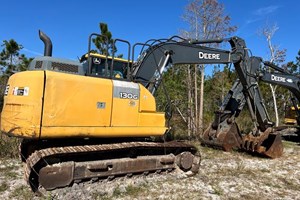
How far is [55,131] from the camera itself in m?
5.42

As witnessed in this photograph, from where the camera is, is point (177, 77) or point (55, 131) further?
point (177, 77)

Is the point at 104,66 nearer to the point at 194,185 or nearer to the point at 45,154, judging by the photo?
the point at 45,154

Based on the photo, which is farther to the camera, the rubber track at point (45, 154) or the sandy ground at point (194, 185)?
the sandy ground at point (194, 185)

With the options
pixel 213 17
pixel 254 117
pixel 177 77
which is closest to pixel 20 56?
pixel 177 77

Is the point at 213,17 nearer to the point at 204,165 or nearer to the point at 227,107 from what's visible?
Answer: the point at 227,107

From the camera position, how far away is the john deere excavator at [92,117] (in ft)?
17.6

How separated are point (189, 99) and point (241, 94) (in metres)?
4.84

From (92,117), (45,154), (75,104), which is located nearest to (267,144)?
(92,117)

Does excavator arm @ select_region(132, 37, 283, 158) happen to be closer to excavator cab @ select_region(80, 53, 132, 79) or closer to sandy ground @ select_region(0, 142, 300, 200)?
excavator cab @ select_region(80, 53, 132, 79)

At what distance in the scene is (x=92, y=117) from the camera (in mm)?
5836

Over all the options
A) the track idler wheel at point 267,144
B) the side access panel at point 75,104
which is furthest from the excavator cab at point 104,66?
the track idler wheel at point 267,144

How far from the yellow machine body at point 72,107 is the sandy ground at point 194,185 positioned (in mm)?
936

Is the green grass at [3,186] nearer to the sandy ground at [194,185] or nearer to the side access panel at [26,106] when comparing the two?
the sandy ground at [194,185]

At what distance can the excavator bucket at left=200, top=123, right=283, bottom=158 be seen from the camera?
883 centimetres
